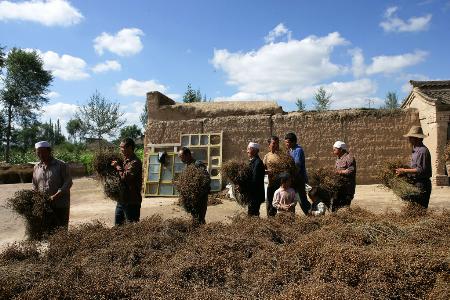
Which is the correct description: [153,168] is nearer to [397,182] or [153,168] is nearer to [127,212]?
[127,212]

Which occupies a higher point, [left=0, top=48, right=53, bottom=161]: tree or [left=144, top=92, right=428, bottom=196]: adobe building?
[left=0, top=48, right=53, bottom=161]: tree

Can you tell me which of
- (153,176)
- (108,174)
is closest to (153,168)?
(153,176)

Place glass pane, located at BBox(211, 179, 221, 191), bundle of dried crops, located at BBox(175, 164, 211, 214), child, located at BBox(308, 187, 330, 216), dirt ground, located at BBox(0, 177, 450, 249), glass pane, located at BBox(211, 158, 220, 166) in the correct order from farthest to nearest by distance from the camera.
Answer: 1. glass pane, located at BBox(211, 158, 220, 166)
2. glass pane, located at BBox(211, 179, 221, 191)
3. dirt ground, located at BBox(0, 177, 450, 249)
4. child, located at BBox(308, 187, 330, 216)
5. bundle of dried crops, located at BBox(175, 164, 211, 214)

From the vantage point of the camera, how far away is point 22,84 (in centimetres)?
3291

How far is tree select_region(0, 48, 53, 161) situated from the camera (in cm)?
3222

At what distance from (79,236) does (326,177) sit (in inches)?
120

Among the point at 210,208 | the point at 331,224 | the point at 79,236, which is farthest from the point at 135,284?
the point at 210,208

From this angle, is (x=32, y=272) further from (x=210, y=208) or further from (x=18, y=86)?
(x=18, y=86)

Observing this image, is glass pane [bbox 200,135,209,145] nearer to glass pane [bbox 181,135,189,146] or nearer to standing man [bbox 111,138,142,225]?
glass pane [bbox 181,135,189,146]

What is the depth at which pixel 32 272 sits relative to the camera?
9.81 feet

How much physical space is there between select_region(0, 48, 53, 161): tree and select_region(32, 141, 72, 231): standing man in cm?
3043

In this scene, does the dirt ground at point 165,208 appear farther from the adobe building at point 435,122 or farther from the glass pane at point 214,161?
the glass pane at point 214,161

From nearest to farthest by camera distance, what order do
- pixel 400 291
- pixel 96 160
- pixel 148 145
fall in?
1. pixel 400 291
2. pixel 96 160
3. pixel 148 145

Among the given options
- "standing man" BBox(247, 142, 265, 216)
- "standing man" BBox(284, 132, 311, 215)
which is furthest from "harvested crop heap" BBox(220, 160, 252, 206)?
"standing man" BBox(284, 132, 311, 215)
